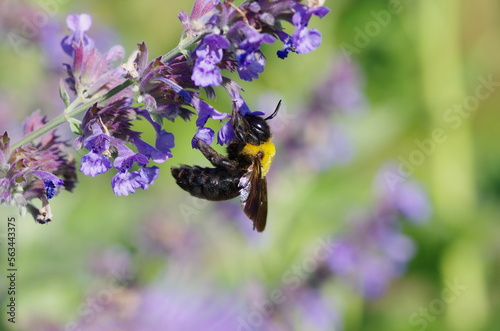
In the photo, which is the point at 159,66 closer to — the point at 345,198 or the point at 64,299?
the point at 64,299

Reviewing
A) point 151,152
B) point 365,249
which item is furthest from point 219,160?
point 365,249

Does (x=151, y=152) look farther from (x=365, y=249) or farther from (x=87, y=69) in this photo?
(x=365, y=249)

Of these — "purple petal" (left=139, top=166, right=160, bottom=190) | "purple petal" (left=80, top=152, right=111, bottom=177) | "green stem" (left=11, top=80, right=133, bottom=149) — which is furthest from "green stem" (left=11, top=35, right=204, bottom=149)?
"purple petal" (left=139, top=166, right=160, bottom=190)

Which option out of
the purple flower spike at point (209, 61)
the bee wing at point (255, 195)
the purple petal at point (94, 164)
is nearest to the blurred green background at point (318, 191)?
the bee wing at point (255, 195)

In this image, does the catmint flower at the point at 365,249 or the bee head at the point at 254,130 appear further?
the catmint flower at the point at 365,249

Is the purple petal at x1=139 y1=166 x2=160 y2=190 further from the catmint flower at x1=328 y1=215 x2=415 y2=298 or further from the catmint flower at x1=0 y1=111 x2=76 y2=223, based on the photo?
the catmint flower at x1=328 y1=215 x2=415 y2=298

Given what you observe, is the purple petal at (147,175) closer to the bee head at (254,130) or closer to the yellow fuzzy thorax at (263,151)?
the bee head at (254,130)

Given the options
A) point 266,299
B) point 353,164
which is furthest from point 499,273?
point 266,299
